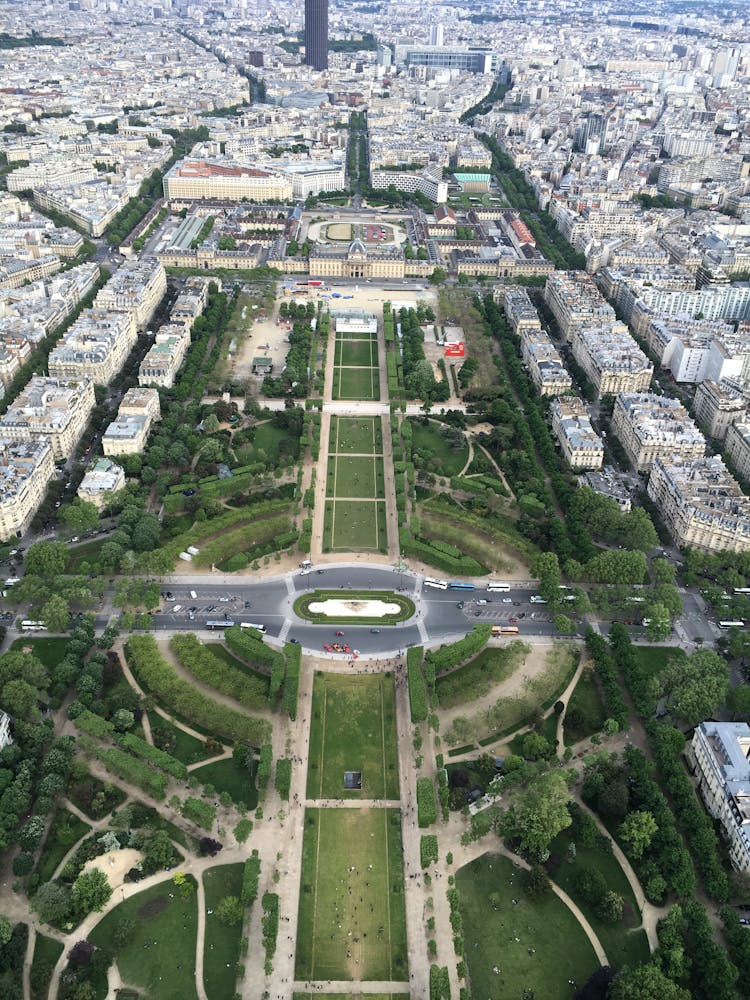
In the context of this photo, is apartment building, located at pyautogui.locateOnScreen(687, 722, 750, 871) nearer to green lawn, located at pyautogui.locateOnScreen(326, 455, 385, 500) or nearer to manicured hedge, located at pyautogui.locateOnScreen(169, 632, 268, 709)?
manicured hedge, located at pyautogui.locateOnScreen(169, 632, 268, 709)

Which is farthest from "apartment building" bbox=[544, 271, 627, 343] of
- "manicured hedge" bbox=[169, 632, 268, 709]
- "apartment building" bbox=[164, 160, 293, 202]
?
"manicured hedge" bbox=[169, 632, 268, 709]

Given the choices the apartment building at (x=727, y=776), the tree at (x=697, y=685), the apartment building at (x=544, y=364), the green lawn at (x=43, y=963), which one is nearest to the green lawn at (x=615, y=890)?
the apartment building at (x=727, y=776)

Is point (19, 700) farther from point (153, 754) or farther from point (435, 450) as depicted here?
point (435, 450)

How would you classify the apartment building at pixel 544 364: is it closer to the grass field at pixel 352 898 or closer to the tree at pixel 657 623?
the tree at pixel 657 623

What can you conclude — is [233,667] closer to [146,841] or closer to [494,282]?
[146,841]

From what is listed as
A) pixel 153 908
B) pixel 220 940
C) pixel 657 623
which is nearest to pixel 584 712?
pixel 657 623
